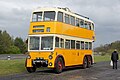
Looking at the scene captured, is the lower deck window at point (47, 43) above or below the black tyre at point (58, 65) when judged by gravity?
above

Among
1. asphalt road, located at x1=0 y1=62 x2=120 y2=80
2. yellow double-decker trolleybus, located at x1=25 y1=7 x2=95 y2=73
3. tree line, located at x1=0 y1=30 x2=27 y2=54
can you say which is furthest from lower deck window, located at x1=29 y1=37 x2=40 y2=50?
tree line, located at x1=0 y1=30 x2=27 y2=54

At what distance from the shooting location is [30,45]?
68.2ft

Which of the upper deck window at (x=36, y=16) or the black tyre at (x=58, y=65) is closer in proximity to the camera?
the black tyre at (x=58, y=65)

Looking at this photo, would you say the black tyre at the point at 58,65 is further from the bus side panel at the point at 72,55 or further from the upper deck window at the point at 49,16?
the upper deck window at the point at 49,16

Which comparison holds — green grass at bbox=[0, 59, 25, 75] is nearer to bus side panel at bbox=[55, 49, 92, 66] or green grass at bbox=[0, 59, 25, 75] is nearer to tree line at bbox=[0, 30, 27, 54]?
bus side panel at bbox=[55, 49, 92, 66]

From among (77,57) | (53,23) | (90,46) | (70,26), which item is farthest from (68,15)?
(90,46)

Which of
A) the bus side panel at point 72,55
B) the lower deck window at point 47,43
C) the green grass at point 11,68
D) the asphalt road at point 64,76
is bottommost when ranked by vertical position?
the asphalt road at point 64,76

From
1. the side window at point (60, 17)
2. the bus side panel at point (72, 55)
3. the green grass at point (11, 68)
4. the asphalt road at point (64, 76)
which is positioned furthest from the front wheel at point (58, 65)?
the green grass at point (11, 68)

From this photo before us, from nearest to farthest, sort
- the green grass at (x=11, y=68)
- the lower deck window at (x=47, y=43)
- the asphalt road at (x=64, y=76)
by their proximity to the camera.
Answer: the asphalt road at (x=64, y=76) → the lower deck window at (x=47, y=43) → the green grass at (x=11, y=68)

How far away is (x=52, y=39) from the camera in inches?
797

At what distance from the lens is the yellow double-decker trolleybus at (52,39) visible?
20.2 m

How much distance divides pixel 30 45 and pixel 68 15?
157 inches

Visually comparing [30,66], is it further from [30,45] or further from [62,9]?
[62,9]

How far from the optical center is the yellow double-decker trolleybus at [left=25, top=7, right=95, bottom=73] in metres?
20.2
